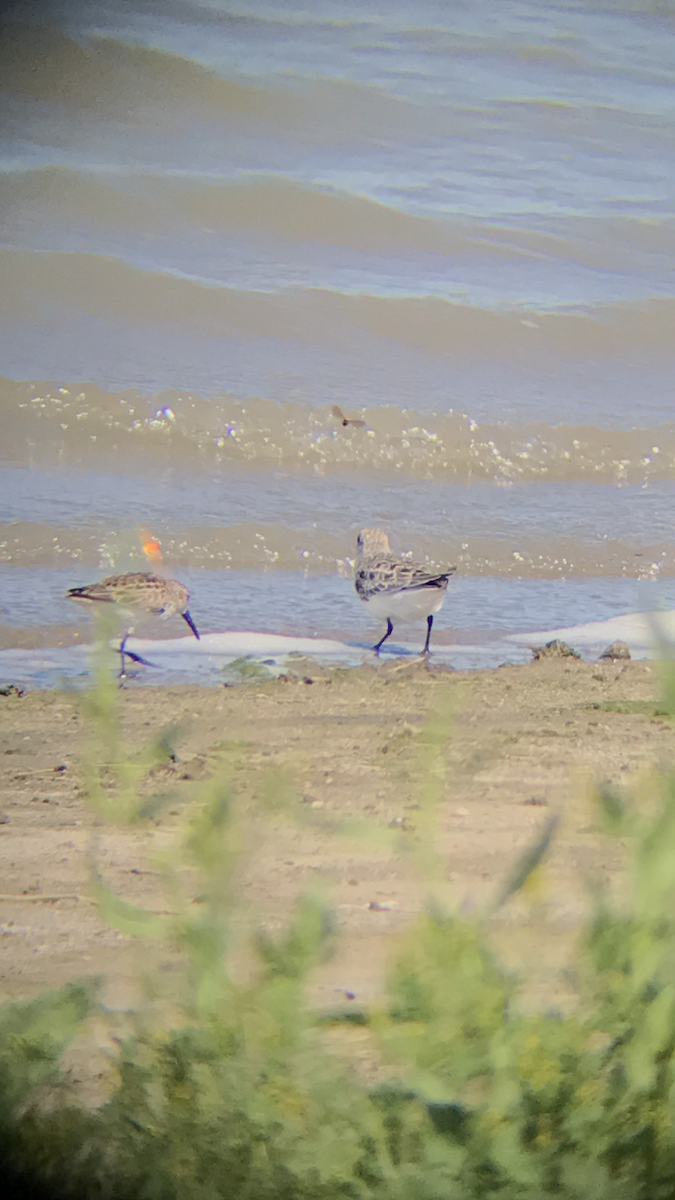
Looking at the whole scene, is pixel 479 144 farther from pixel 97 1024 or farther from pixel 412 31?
pixel 97 1024

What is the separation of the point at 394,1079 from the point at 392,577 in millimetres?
3779

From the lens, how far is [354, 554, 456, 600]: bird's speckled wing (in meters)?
5.43

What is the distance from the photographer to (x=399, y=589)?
17.7 feet

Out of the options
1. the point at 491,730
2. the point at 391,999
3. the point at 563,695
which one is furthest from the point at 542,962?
the point at 563,695

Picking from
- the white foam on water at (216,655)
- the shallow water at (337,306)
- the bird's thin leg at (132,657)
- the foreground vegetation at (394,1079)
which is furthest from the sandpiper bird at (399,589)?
the foreground vegetation at (394,1079)

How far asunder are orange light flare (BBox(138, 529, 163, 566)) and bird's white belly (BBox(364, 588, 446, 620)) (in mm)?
1463

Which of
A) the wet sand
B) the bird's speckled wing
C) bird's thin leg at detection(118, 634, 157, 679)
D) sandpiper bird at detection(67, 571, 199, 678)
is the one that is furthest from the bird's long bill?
the bird's speckled wing

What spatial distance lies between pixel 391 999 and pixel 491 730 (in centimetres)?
228

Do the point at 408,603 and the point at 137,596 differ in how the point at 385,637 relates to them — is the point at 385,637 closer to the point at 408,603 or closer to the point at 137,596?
the point at 408,603

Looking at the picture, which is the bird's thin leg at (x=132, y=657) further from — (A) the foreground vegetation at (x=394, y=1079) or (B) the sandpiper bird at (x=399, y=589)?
(A) the foreground vegetation at (x=394, y=1079)

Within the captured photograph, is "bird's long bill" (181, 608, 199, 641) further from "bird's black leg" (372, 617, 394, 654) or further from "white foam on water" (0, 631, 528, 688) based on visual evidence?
"bird's black leg" (372, 617, 394, 654)

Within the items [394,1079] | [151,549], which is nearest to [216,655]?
[151,549]

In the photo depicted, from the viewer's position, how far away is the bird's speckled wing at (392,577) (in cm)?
543

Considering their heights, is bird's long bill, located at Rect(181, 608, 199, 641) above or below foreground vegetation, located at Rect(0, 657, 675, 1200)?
below
